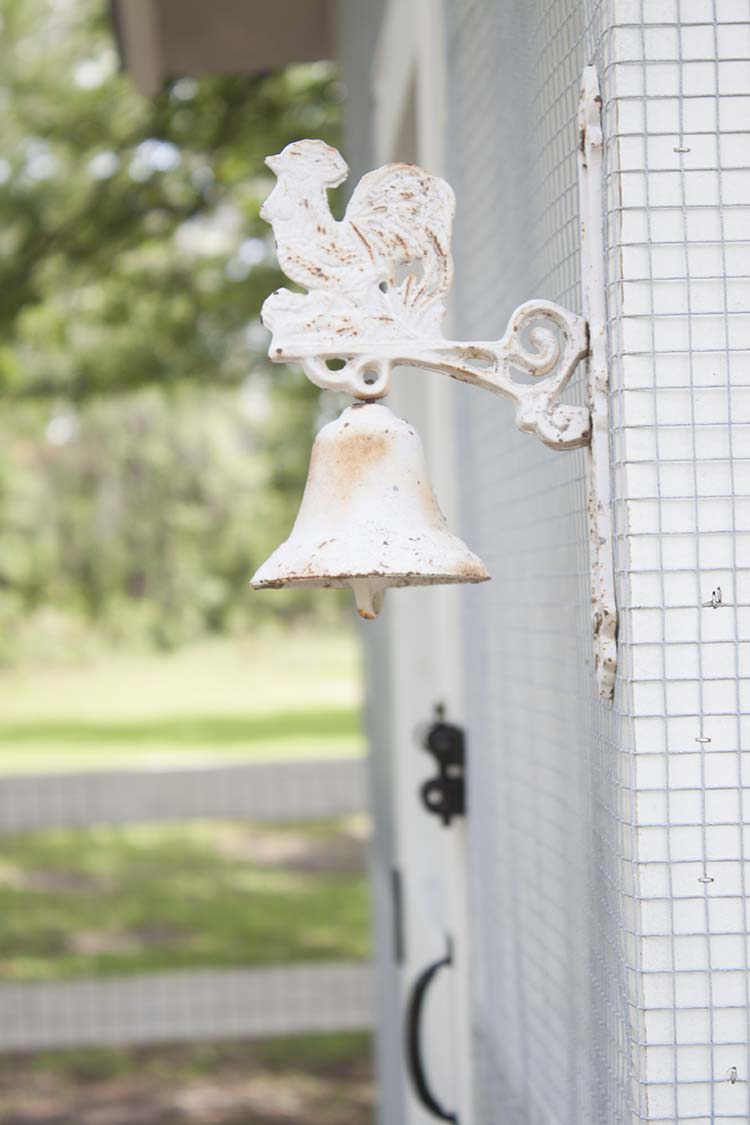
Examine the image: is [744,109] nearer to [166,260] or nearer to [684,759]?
[684,759]

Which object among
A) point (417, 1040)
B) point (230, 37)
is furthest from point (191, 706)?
point (417, 1040)

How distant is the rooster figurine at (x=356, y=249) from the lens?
0.84 m

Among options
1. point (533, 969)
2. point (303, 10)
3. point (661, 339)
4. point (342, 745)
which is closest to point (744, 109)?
point (661, 339)

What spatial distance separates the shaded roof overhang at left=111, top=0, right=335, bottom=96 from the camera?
3.70 m

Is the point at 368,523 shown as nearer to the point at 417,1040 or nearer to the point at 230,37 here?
the point at 417,1040

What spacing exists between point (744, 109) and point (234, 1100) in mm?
4277

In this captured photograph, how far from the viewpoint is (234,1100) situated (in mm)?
4566

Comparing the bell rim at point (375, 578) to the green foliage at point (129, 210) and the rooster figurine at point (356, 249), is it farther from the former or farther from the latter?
the green foliage at point (129, 210)

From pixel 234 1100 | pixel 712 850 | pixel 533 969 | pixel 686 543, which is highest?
pixel 686 543

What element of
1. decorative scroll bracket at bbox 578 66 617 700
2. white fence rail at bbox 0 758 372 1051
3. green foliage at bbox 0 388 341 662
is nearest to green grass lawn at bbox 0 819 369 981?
white fence rail at bbox 0 758 372 1051

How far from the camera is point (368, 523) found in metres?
0.84

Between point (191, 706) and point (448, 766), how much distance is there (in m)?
11.9

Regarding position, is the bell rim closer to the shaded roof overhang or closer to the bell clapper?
the bell clapper

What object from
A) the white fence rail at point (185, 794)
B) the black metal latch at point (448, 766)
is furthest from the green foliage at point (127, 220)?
the black metal latch at point (448, 766)
